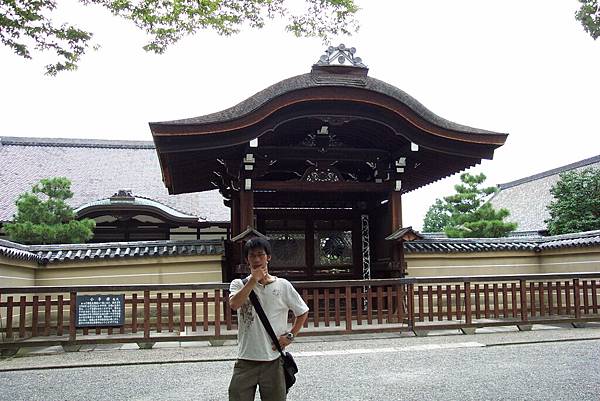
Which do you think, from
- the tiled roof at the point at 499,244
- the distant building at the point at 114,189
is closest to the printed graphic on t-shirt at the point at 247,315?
the tiled roof at the point at 499,244

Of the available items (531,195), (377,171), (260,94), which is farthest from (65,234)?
(531,195)

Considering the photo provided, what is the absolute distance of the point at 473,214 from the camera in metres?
20.0

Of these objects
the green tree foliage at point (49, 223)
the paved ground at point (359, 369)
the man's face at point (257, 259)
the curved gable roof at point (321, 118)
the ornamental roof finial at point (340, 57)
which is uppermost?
the ornamental roof finial at point (340, 57)

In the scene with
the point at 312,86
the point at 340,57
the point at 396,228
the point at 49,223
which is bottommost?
the point at 396,228

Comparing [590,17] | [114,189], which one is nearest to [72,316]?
[590,17]

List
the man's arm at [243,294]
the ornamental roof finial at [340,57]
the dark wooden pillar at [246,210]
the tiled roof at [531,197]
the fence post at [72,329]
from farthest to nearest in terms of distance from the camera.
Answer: the tiled roof at [531,197] → the ornamental roof finial at [340,57] → the dark wooden pillar at [246,210] → the fence post at [72,329] → the man's arm at [243,294]

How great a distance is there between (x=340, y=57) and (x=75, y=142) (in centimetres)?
1993

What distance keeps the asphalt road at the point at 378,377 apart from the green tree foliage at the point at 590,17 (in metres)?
3.79

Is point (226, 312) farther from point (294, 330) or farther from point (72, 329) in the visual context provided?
point (294, 330)

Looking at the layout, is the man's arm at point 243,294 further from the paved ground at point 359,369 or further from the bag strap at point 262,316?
the paved ground at point 359,369

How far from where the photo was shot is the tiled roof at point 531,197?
1123 inches

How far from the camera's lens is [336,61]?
10523 mm

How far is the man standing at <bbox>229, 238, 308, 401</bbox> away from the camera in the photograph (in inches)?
137

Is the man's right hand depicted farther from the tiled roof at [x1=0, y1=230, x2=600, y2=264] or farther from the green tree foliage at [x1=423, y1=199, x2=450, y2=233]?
the green tree foliage at [x1=423, y1=199, x2=450, y2=233]
